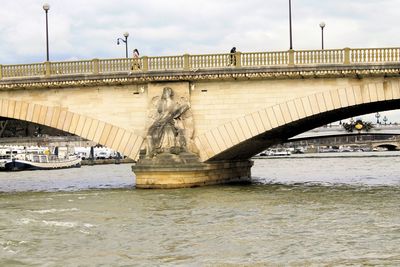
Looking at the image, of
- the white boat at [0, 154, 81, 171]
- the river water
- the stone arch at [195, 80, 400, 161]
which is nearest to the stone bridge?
the stone arch at [195, 80, 400, 161]

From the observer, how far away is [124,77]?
3616 centimetres

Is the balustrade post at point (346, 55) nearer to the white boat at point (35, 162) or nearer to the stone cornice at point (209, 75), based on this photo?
the stone cornice at point (209, 75)

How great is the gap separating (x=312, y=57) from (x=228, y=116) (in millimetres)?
4752

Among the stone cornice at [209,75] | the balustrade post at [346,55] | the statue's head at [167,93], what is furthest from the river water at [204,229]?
the balustrade post at [346,55]

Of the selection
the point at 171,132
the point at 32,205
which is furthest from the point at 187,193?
the point at 32,205

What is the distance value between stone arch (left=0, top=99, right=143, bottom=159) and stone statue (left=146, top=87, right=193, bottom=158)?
1394 mm

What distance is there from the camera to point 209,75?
3531 centimetres

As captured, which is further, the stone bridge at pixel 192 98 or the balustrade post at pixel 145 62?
the balustrade post at pixel 145 62

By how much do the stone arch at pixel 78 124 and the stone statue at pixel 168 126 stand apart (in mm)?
1394

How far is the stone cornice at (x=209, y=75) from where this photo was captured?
3366cm

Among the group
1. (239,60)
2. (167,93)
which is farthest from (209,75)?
(167,93)

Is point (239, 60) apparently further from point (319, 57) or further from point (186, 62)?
point (319, 57)

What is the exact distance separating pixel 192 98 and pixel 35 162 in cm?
4845

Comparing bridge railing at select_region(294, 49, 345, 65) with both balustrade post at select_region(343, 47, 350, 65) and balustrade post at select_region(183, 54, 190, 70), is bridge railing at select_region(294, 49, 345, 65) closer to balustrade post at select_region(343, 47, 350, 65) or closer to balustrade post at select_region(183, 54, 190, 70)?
balustrade post at select_region(343, 47, 350, 65)
